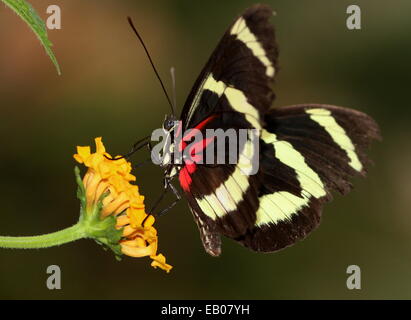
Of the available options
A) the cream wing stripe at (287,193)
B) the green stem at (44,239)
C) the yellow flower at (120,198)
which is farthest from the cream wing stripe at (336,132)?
the green stem at (44,239)

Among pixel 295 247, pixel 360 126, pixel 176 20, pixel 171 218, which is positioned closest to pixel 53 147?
pixel 171 218

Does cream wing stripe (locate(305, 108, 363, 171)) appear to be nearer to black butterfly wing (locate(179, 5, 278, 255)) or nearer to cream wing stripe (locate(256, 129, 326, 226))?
cream wing stripe (locate(256, 129, 326, 226))

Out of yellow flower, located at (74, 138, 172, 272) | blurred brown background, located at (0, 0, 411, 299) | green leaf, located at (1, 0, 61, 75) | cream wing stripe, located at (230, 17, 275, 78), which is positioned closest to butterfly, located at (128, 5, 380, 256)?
cream wing stripe, located at (230, 17, 275, 78)

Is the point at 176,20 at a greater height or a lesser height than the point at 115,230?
greater

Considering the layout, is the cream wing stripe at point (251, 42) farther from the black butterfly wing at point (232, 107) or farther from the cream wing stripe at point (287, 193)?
the cream wing stripe at point (287, 193)

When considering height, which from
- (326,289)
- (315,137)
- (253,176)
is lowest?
(326,289)

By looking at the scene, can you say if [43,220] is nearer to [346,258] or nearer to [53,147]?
[53,147]
